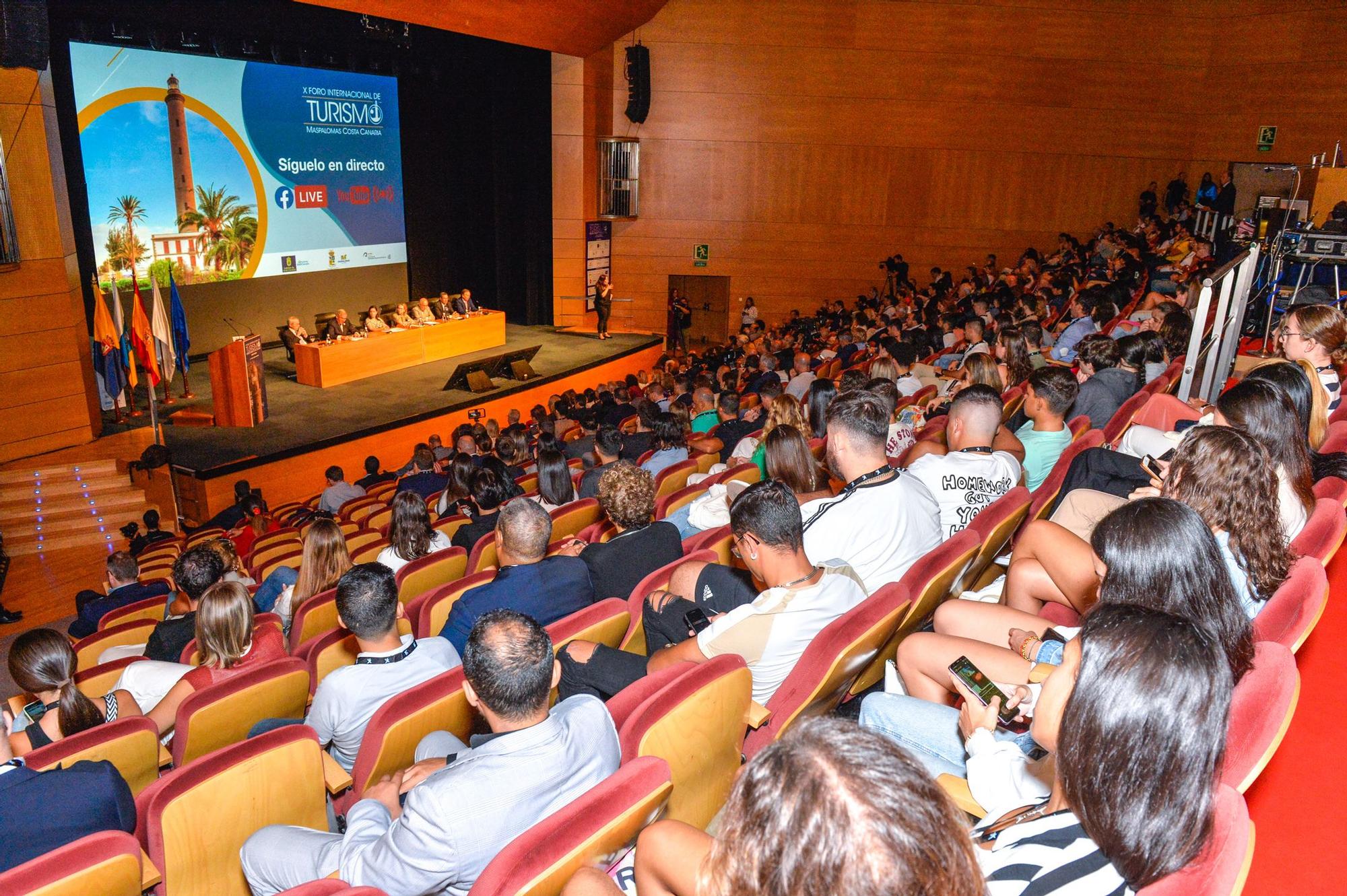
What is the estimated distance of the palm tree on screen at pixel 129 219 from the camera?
10664 millimetres

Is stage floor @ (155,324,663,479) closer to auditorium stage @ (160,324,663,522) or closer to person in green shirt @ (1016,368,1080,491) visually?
auditorium stage @ (160,324,663,522)

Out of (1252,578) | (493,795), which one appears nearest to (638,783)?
(493,795)

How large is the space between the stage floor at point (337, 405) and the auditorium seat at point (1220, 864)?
8926 mm

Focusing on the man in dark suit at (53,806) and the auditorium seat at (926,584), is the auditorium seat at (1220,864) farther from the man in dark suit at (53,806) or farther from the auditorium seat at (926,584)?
the man in dark suit at (53,806)

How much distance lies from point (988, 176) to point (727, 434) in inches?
451

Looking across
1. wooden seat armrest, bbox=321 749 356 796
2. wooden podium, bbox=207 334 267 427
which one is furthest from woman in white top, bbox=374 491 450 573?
wooden podium, bbox=207 334 267 427

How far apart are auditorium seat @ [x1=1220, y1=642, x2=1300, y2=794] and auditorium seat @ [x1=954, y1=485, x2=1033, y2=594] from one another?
130cm

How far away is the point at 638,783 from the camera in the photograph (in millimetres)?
1627

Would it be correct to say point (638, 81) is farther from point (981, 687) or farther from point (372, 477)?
point (981, 687)

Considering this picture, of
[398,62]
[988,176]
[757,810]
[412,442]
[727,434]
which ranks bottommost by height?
[412,442]

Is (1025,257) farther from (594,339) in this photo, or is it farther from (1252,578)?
A: (1252,578)

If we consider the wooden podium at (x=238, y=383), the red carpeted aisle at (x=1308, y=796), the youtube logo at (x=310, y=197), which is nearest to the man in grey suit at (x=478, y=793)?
the red carpeted aisle at (x=1308, y=796)

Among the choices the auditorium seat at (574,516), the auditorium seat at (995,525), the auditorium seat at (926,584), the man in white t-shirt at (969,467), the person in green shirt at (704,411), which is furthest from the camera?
the person in green shirt at (704,411)

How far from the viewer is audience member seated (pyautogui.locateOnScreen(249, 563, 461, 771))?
2.63 meters
